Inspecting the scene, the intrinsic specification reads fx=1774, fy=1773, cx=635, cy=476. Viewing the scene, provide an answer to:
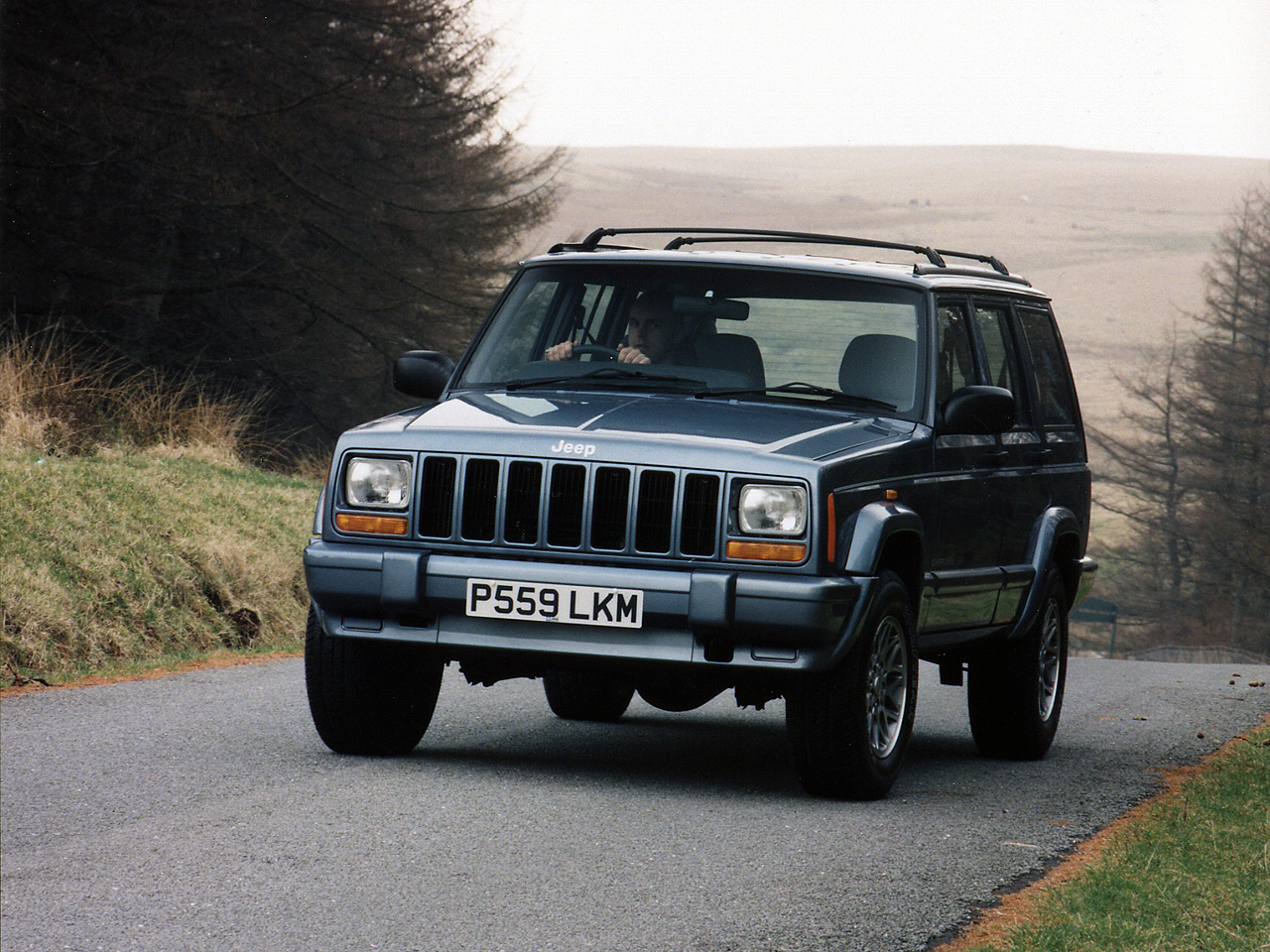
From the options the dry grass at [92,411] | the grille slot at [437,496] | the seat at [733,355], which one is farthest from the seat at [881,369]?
the dry grass at [92,411]

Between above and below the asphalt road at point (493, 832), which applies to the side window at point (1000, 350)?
above

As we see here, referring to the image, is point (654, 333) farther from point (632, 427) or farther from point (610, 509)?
point (610, 509)

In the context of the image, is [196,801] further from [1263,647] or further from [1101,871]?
[1263,647]

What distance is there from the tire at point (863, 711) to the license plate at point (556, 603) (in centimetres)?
72

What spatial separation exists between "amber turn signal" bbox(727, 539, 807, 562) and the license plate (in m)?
0.38

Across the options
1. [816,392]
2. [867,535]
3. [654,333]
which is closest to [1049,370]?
[816,392]

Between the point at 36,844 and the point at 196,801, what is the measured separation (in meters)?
0.83

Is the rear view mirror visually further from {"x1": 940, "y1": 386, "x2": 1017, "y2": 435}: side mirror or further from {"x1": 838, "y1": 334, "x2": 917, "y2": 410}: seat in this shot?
{"x1": 940, "y1": 386, "x2": 1017, "y2": 435}: side mirror

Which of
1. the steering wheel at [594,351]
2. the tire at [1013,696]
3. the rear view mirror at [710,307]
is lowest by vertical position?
the tire at [1013,696]

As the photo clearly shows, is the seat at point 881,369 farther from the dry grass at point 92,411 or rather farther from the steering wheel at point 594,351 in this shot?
the dry grass at point 92,411

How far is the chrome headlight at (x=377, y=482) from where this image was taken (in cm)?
689

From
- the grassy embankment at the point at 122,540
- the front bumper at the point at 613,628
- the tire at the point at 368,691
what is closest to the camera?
the front bumper at the point at 613,628

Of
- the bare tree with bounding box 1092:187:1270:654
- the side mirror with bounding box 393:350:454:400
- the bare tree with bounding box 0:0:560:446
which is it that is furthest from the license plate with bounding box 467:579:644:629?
the bare tree with bounding box 1092:187:1270:654

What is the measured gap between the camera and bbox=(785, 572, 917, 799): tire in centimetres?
666
